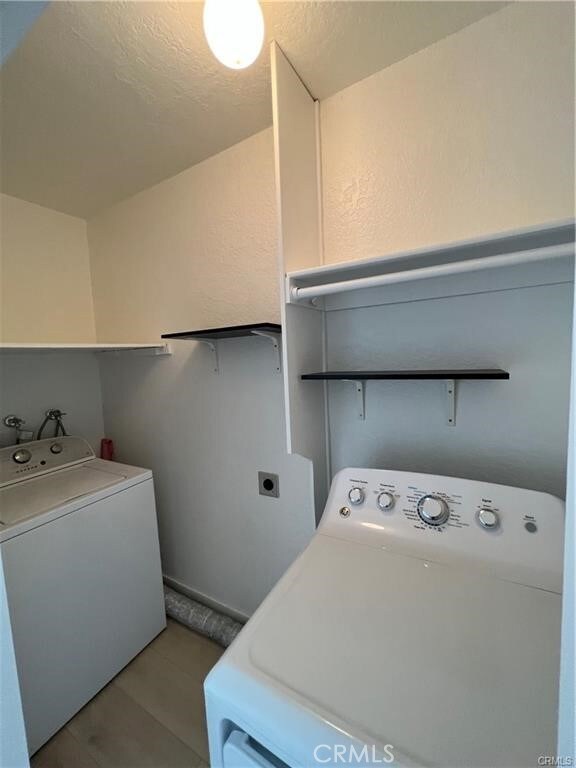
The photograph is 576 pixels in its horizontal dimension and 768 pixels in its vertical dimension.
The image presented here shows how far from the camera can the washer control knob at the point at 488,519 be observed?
34.1 inches

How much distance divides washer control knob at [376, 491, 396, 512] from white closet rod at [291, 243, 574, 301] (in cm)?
67

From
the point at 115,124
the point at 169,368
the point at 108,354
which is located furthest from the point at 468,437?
the point at 108,354

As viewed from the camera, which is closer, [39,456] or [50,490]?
[50,490]

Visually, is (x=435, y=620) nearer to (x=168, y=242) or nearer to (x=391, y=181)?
(x=391, y=181)

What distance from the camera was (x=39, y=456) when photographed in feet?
5.41

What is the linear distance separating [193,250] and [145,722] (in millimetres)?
2134

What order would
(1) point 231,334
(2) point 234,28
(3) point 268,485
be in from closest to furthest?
(2) point 234,28
(1) point 231,334
(3) point 268,485

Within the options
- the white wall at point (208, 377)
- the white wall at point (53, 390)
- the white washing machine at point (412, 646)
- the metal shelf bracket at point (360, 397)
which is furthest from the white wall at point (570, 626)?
the white wall at point (53, 390)

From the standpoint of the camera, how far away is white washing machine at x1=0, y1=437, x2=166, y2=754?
118 centimetres

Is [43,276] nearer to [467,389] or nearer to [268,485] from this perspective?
[268,485]

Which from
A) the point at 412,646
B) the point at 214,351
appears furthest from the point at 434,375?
the point at 214,351

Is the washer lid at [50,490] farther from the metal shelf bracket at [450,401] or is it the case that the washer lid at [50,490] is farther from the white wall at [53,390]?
the metal shelf bracket at [450,401]

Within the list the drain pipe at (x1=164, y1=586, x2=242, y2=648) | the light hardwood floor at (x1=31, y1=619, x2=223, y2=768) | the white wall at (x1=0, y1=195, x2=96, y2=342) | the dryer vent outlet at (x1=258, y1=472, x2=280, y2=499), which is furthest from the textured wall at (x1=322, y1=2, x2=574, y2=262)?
the light hardwood floor at (x1=31, y1=619, x2=223, y2=768)

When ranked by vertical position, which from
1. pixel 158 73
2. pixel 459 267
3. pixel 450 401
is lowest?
pixel 450 401
